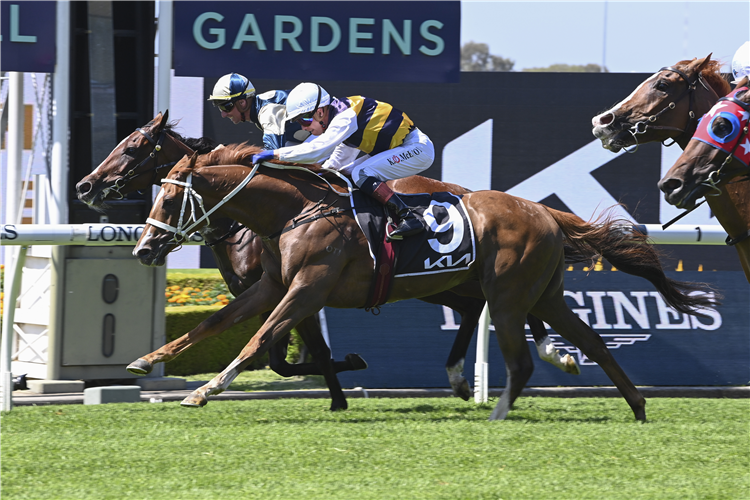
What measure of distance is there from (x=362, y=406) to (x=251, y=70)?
98.7 inches

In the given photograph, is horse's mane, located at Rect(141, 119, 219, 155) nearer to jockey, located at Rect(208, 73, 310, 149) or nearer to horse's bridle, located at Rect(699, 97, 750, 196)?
jockey, located at Rect(208, 73, 310, 149)

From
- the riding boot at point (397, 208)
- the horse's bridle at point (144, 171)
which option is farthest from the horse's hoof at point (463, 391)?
the horse's bridle at point (144, 171)

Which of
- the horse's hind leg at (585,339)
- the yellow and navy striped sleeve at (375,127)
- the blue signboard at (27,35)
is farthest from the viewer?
the blue signboard at (27,35)

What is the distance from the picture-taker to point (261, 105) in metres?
6.08

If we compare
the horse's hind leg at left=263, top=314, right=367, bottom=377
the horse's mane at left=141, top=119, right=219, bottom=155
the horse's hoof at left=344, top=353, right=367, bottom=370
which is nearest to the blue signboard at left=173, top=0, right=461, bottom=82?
the horse's mane at left=141, top=119, right=219, bottom=155

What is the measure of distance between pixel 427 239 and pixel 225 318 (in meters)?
1.20

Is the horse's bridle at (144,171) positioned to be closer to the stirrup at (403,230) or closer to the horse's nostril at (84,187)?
the horse's nostril at (84,187)

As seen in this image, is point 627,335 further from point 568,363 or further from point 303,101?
point 303,101

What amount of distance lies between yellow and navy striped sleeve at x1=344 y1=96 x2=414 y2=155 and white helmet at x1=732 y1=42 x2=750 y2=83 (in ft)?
5.89

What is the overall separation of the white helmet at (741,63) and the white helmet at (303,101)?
2152 mm

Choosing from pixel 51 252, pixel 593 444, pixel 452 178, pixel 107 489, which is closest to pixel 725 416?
pixel 593 444

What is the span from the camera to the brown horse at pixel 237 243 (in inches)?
234

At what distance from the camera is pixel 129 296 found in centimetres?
691

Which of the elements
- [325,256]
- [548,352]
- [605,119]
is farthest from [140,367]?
[605,119]
